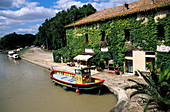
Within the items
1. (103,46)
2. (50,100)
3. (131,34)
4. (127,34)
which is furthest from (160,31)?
(50,100)

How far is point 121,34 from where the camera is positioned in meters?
15.3

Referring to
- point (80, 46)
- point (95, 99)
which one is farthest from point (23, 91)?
point (80, 46)

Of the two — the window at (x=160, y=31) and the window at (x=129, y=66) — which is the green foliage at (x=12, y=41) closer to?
the window at (x=129, y=66)

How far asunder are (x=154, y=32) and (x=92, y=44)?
7941 millimetres

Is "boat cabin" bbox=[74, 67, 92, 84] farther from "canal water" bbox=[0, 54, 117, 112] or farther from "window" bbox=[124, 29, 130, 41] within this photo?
"window" bbox=[124, 29, 130, 41]

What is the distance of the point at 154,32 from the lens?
42.7 ft

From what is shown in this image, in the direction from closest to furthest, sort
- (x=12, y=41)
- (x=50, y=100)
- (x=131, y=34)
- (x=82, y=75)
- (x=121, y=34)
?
(x=50, y=100) < (x=82, y=75) < (x=131, y=34) < (x=121, y=34) < (x=12, y=41)

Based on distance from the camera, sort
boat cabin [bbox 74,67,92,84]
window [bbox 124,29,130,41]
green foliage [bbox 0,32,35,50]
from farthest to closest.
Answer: green foliage [bbox 0,32,35,50]
window [bbox 124,29,130,41]
boat cabin [bbox 74,67,92,84]

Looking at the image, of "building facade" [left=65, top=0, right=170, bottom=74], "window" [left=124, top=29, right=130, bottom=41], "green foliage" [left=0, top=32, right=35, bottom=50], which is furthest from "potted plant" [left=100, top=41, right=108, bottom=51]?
"green foliage" [left=0, top=32, right=35, bottom=50]

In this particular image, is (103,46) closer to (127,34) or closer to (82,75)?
(127,34)

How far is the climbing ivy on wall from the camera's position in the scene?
42.7ft

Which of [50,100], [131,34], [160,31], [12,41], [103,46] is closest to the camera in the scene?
[50,100]

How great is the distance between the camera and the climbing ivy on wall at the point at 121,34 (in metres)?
13.0

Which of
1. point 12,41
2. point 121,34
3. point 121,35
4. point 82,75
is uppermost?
point 12,41
